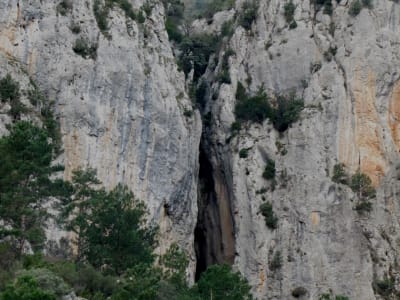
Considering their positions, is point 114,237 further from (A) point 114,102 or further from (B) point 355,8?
(B) point 355,8

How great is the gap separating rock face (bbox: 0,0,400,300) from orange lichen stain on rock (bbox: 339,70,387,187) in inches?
3.1

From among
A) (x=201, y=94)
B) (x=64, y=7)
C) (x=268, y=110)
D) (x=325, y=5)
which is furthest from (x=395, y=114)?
(x=64, y=7)

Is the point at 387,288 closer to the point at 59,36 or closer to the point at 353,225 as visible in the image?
the point at 353,225

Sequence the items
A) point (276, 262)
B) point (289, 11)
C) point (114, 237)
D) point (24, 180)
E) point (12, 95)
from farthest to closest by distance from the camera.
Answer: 1. point (289, 11)
2. point (276, 262)
3. point (12, 95)
4. point (114, 237)
5. point (24, 180)

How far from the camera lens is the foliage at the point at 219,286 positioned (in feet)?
113

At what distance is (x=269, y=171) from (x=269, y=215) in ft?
11.1

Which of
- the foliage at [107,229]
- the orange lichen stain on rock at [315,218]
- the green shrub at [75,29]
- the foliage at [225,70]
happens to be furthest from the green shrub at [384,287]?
the green shrub at [75,29]

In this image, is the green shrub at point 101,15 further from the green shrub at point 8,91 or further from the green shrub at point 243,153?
the green shrub at point 243,153

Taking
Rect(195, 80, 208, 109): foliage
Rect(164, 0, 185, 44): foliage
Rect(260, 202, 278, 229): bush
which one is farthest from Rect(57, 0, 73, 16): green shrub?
Rect(260, 202, 278, 229): bush

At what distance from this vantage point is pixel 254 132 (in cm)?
5403

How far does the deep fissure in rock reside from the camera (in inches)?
2036

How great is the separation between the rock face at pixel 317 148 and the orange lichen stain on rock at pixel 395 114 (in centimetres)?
7

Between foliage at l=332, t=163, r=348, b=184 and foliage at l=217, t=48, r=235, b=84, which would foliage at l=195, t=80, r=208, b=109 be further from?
foliage at l=332, t=163, r=348, b=184

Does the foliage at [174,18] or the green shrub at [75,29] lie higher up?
the foliage at [174,18]
